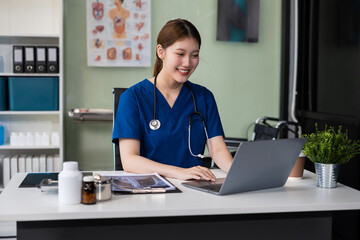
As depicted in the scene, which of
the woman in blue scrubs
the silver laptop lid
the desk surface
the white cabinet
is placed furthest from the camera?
the white cabinet

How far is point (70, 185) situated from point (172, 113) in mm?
859

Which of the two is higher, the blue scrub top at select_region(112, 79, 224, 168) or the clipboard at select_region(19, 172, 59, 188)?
the blue scrub top at select_region(112, 79, 224, 168)

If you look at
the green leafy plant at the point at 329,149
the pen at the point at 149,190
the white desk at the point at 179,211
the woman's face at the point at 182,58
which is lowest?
the white desk at the point at 179,211

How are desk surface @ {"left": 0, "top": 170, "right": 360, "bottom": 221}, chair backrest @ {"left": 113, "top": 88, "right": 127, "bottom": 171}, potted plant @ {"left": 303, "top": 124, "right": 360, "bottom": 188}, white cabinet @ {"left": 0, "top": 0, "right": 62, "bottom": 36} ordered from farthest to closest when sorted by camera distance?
1. white cabinet @ {"left": 0, "top": 0, "right": 62, "bottom": 36}
2. chair backrest @ {"left": 113, "top": 88, "right": 127, "bottom": 171}
3. potted plant @ {"left": 303, "top": 124, "right": 360, "bottom": 188}
4. desk surface @ {"left": 0, "top": 170, "right": 360, "bottom": 221}

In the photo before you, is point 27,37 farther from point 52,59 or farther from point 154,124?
point 154,124

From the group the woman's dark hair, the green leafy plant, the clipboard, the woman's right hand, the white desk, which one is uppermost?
the woman's dark hair

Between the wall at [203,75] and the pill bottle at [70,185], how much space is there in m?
2.48

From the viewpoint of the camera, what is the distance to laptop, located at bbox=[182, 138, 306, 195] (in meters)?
1.38

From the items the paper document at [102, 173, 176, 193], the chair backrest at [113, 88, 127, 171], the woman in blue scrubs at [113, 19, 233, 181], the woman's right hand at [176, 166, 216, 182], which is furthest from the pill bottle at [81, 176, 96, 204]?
the chair backrest at [113, 88, 127, 171]

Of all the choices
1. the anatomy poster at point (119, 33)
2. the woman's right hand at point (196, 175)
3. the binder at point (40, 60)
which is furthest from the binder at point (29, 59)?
the woman's right hand at point (196, 175)

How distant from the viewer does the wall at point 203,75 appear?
3.71m

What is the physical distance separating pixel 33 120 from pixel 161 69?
6.02 ft

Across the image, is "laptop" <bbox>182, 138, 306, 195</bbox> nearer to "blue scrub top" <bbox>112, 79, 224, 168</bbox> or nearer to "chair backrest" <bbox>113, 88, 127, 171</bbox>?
"blue scrub top" <bbox>112, 79, 224, 168</bbox>

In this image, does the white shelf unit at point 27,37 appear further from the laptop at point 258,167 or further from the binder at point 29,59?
the laptop at point 258,167
